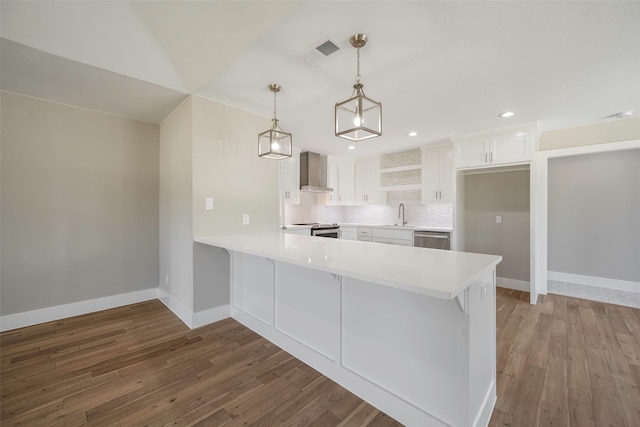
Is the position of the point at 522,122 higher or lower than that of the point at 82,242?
higher

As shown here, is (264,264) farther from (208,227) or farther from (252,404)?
(252,404)

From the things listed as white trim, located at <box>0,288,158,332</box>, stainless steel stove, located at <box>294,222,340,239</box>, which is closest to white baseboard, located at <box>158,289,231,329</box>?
white trim, located at <box>0,288,158,332</box>

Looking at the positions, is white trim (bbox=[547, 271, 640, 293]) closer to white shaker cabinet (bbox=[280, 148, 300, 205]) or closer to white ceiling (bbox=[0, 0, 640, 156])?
white ceiling (bbox=[0, 0, 640, 156])

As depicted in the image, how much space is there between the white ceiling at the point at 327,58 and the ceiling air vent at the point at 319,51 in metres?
0.04

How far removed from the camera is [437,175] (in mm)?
4434

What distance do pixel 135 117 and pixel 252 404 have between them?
347cm

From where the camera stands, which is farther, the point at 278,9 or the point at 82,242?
the point at 82,242

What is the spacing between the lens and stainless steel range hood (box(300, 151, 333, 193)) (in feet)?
16.3

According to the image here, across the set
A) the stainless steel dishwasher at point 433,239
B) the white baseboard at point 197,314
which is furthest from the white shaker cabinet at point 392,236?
the white baseboard at point 197,314

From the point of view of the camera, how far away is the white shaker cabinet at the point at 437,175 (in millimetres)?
4297

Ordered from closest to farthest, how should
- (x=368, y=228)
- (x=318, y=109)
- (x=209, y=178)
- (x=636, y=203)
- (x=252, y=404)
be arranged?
(x=252, y=404) → (x=209, y=178) → (x=318, y=109) → (x=636, y=203) → (x=368, y=228)

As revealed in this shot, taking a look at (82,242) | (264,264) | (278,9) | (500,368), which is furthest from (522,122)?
(82,242)

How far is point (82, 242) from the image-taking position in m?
3.07

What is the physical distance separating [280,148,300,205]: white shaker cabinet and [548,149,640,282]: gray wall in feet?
14.3
